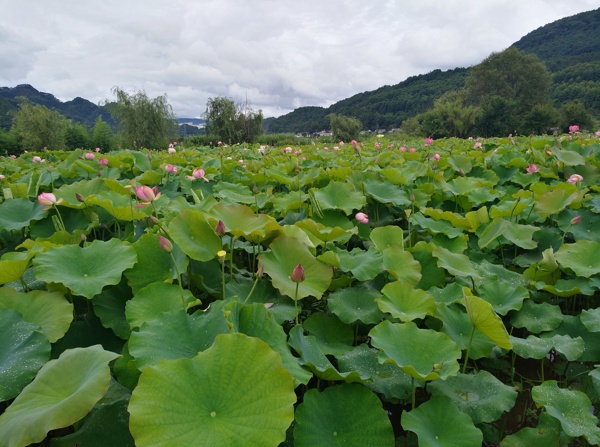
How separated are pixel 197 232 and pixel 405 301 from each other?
0.68 meters

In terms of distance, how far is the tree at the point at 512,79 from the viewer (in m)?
38.1

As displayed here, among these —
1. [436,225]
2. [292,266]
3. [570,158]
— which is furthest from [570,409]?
[570,158]

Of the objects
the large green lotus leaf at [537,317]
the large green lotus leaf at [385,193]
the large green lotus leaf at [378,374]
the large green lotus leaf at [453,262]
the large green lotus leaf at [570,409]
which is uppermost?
the large green lotus leaf at [385,193]

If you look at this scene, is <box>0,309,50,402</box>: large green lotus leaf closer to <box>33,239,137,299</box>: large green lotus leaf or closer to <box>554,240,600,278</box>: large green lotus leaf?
<box>33,239,137,299</box>: large green lotus leaf

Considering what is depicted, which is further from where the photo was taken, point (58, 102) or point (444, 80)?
point (58, 102)

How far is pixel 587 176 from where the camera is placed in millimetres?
2588

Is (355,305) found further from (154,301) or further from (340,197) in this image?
(340,197)

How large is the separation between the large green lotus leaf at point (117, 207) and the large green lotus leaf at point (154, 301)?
54 cm

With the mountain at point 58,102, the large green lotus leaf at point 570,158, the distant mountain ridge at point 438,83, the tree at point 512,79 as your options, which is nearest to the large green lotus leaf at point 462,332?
the large green lotus leaf at point 570,158

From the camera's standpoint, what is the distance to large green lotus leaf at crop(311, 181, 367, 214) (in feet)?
6.02

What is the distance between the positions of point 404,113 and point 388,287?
67030 millimetres

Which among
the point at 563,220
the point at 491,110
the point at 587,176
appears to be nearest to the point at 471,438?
the point at 563,220

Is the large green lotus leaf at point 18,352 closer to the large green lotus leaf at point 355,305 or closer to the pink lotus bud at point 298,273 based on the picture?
the pink lotus bud at point 298,273

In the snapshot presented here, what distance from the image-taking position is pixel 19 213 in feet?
5.44
